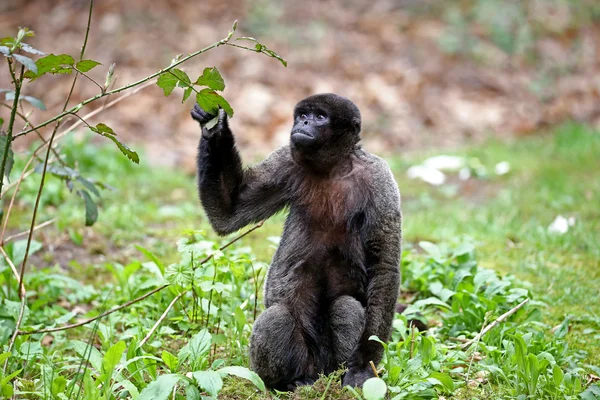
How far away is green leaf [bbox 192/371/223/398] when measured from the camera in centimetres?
313

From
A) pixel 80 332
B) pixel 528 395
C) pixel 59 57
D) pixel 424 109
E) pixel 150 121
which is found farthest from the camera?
pixel 424 109

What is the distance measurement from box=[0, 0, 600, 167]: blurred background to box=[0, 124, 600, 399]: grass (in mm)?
1560

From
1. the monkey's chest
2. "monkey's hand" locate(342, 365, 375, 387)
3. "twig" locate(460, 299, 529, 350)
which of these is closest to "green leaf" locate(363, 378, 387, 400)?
"monkey's hand" locate(342, 365, 375, 387)

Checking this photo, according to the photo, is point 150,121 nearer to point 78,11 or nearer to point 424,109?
point 78,11

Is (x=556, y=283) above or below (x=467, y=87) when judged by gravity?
below

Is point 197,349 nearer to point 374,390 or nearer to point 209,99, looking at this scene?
point 374,390

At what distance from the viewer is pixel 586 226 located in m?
7.23

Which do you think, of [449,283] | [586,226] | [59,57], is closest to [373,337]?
[449,283]

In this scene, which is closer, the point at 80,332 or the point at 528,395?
the point at 528,395

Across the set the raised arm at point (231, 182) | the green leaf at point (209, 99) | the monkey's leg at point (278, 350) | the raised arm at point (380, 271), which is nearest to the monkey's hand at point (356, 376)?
the raised arm at point (380, 271)

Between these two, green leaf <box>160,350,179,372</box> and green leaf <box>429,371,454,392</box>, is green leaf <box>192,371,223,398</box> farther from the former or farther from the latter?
green leaf <box>429,371,454,392</box>

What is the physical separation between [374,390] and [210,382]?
76 cm

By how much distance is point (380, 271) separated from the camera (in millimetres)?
3963

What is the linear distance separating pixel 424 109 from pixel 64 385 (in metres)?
10.3
